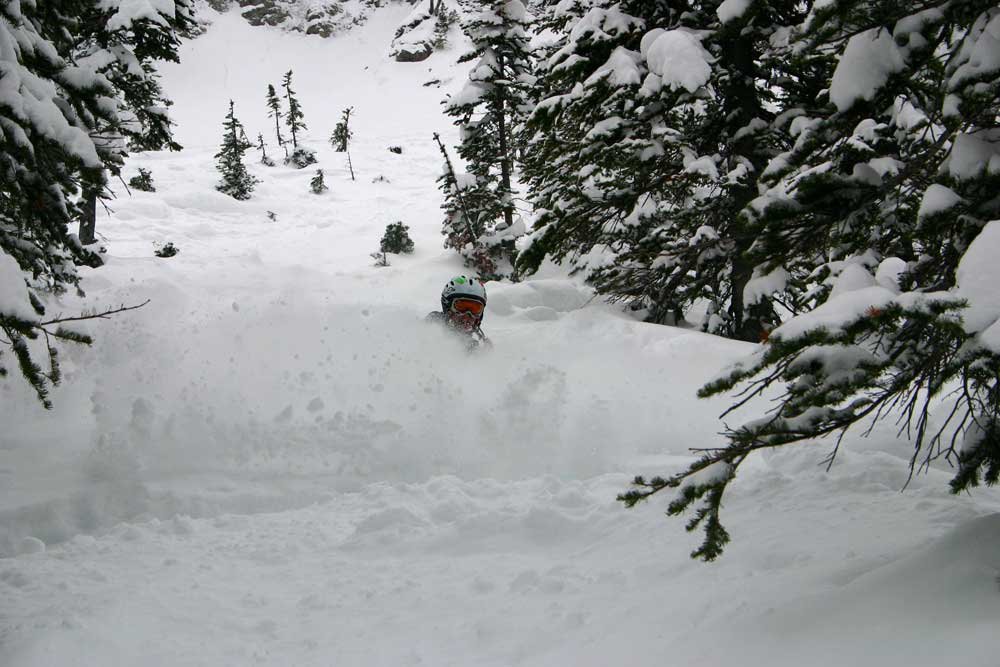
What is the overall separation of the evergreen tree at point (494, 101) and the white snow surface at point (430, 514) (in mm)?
8120

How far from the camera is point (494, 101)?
20.1m

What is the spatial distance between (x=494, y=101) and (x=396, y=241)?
25.7 ft

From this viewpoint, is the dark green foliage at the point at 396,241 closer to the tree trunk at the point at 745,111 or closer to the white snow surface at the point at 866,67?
the tree trunk at the point at 745,111

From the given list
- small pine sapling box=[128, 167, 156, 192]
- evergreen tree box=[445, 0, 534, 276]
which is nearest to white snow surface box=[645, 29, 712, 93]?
evergreen tree box=[445, 0, 534, 276]

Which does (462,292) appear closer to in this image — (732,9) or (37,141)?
(732,9)

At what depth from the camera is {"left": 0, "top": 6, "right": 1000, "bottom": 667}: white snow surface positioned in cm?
308

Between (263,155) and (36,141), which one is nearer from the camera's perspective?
(36,141)

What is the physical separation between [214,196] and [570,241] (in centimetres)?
3238

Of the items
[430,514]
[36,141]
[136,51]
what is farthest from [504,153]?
[36,141]

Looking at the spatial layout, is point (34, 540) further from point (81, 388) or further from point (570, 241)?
point (570, 241)

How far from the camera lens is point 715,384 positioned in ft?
8.84

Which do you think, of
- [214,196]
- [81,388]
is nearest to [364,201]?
[214,196]

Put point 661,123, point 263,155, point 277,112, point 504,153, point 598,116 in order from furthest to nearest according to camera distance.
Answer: point 277,112 → point 263,155 → point 504,153 → point 598,116 → point 661,123

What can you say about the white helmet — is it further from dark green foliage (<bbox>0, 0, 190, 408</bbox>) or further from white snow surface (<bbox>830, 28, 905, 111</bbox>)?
white snow surface (<bbox>830, 28, 905, 111</bbox>)
